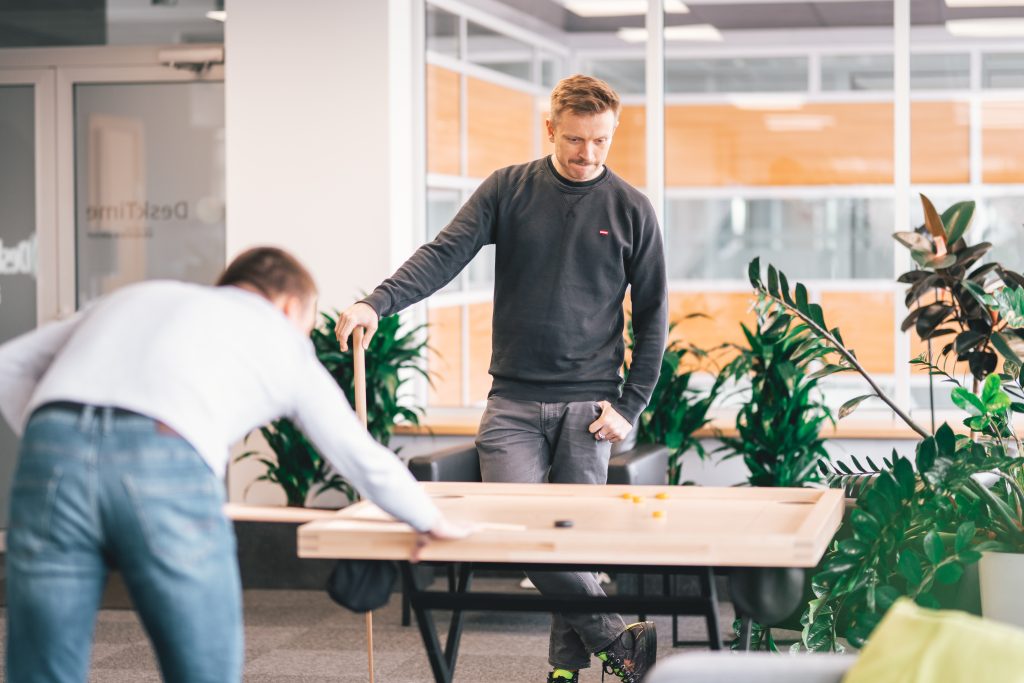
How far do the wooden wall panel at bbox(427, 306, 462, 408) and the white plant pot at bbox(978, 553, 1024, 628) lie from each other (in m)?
3.30

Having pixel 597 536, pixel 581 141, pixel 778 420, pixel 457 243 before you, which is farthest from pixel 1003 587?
pixel 778 420

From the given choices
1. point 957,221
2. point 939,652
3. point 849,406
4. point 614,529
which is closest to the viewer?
point 939,652

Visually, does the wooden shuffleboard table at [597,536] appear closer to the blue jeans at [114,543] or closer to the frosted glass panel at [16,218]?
the blue jeans at [114,543]

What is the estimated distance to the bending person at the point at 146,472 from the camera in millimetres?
2008

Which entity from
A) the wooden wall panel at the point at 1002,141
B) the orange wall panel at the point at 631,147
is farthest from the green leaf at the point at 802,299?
the orange wall panel at the point at 631,147

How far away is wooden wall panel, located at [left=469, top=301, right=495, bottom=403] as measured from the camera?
6387 mm

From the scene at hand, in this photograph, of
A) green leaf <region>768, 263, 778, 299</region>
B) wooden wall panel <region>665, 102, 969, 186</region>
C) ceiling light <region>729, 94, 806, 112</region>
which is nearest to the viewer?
green leaf <region>768, 263, 778, 299</region>

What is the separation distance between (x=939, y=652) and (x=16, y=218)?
556cm

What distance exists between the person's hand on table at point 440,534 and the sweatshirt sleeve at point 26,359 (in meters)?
0.70

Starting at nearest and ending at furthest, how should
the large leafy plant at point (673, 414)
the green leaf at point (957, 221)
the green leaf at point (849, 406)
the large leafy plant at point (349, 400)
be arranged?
the green leaf at point (957, 221)
the green leaf at point (849, 406)
the large leafy plant at point (673, 414)
the large leafy plant at point (349, 400)

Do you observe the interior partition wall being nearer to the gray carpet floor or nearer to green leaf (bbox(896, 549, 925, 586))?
the gray carpet floor

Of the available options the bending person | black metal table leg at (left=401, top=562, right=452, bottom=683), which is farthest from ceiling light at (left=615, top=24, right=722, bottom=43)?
the bending person

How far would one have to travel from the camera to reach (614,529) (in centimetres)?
249

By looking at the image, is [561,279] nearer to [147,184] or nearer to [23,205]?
[147,184]
